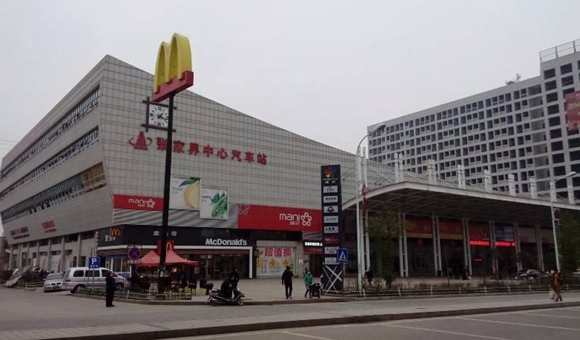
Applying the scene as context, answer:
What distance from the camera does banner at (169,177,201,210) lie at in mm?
52969

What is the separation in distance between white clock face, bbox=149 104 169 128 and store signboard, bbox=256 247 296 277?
17591mm

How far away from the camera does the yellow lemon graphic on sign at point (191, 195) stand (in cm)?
5388

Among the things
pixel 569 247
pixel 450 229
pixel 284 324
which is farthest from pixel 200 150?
pixel 284 324

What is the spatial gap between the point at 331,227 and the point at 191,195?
2749 centimetres

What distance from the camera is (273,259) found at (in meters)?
59.6

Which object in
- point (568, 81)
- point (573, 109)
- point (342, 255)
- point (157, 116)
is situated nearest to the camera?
point (342, 255)

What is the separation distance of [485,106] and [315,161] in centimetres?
6499

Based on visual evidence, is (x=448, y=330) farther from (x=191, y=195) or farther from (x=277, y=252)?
(x=277, y=252)

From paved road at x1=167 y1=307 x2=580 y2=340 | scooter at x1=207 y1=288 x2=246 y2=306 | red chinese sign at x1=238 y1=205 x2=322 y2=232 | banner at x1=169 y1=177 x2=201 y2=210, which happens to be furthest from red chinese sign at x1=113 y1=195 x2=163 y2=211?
paved road at x1=167 y1=307 x2=580 y2=340

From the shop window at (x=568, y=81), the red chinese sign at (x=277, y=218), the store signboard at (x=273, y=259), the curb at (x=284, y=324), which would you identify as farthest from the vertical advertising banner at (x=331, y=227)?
the shop window at (x=568, y=81)

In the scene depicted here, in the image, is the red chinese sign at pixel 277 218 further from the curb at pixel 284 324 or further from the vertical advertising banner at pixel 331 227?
the curb at pixel 284 324

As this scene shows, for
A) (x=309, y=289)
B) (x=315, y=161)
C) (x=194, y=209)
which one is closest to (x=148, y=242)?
(x=194, y=209)

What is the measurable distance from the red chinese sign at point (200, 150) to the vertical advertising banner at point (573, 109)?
208ft

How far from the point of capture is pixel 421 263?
6531cm
